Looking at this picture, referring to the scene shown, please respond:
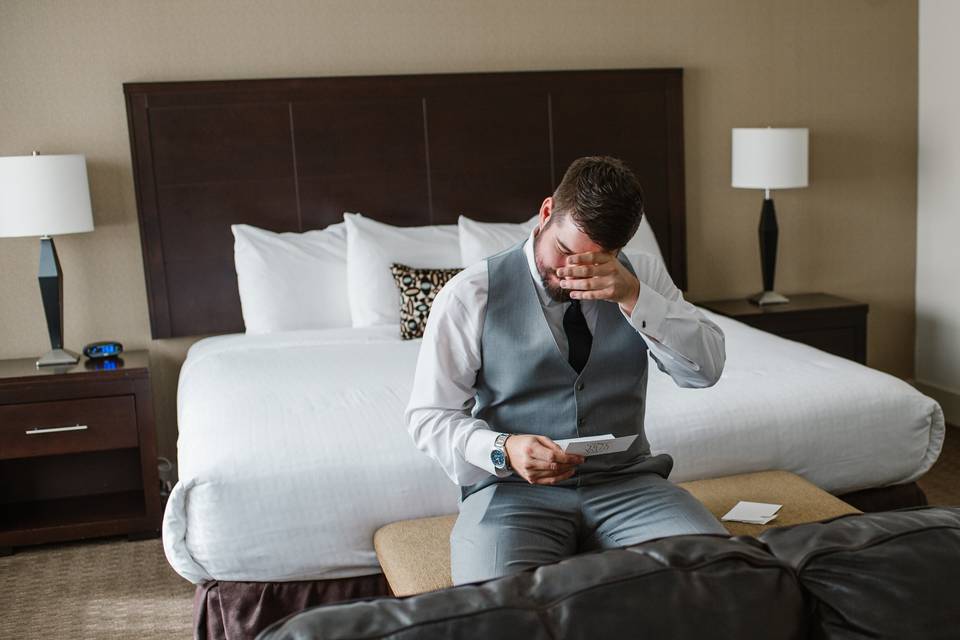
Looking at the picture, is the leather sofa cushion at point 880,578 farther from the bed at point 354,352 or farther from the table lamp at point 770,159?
the table lamp at point 770,159

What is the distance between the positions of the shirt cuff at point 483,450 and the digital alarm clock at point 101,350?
214 centimetres

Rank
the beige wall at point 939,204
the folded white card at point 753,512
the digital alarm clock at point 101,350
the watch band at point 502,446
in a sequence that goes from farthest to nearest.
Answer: the beige wall at point 939,204
the digital alarm clock at point 101,350
the folded white card at point 753,512
the watch band at point 502,446

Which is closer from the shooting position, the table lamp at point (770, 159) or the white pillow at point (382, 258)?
the white pillow at point (382, 258)

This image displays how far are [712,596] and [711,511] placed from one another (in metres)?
1.43

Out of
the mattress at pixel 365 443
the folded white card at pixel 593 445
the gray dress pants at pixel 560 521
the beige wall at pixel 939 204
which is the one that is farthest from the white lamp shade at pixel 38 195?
the beige wall at pixel 939 204

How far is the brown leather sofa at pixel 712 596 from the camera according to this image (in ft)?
2.94

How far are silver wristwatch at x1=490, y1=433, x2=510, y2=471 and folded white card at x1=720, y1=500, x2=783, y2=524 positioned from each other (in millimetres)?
629

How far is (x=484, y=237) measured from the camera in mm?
3957

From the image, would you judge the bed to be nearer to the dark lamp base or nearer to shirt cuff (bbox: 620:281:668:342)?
the dark lamp base

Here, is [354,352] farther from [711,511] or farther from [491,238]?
[711,511]

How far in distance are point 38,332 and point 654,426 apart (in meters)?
2.54

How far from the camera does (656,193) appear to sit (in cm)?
445

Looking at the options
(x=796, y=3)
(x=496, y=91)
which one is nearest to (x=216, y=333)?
(x=496, y=91)

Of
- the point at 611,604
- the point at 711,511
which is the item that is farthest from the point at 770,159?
the point at 611,604
